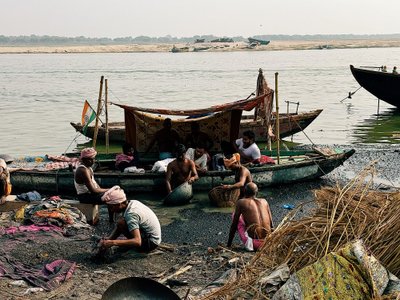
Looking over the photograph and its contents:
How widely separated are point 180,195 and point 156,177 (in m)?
0.87

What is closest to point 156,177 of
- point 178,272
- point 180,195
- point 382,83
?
point 180,195

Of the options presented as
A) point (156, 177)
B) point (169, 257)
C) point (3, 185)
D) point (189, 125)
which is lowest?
point (169, 257)

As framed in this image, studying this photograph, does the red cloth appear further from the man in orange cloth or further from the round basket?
the man in orange cloth

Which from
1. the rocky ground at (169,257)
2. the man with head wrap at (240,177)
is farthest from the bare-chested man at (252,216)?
the man with head wrap at (240,177)

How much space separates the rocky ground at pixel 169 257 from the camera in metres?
6.88

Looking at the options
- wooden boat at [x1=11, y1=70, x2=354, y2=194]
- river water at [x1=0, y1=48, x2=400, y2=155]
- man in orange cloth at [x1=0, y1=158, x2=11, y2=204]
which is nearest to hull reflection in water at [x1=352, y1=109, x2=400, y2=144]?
river water at [x1=0, y1=48, x2=400, y2=155]

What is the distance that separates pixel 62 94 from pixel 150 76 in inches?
681

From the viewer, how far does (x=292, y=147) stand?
63.4ft

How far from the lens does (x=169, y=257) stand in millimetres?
8133

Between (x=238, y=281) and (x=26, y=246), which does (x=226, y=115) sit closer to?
(x=26, y=246)

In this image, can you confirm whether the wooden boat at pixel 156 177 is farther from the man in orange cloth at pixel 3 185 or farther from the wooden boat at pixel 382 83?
the wooden boat at pixel 382 83

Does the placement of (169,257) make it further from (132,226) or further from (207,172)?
(207,172)

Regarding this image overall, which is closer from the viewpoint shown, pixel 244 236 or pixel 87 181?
pixel 244 236

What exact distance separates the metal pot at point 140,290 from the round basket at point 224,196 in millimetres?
5288
